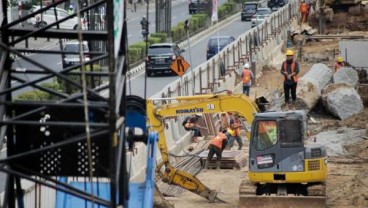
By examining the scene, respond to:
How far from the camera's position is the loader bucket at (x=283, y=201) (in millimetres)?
24906

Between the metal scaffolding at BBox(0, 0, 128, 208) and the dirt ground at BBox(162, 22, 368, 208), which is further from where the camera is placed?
the dirt ground at BBox(162, 22, 368, 208)

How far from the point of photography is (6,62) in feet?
49.2

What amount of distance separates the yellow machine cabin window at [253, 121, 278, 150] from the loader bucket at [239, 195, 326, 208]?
1.20 metres

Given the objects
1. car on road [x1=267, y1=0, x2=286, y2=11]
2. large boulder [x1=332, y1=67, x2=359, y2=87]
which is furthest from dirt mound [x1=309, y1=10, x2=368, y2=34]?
car on road [x1=267, y1=0, x2=286, y2=11]

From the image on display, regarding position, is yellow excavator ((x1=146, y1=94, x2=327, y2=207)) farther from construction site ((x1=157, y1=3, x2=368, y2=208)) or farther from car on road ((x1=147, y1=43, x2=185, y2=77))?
car on road ((x1=147, y1=43, x2=185, y2=77))

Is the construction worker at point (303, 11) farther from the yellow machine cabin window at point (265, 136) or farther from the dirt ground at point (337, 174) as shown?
the yellow machine cabin window at point (265, 136)

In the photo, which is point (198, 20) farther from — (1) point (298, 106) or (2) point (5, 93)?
(2) point (5, 93)

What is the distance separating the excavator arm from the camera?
85.3ft

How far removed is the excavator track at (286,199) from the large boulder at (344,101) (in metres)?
13.2

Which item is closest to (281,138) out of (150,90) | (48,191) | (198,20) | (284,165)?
(284,165)

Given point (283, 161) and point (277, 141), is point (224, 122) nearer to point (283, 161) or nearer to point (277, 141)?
point (277, 141)

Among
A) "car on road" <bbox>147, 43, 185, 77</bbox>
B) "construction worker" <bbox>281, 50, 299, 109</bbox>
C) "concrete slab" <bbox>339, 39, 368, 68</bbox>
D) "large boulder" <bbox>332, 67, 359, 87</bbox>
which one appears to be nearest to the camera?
"construction worker" <bbox>281, 50, 299, 109</bbox>

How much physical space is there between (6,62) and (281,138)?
37.0 ft

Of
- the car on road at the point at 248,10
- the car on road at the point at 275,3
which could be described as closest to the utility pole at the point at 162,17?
the car on road at the point at 248,10
